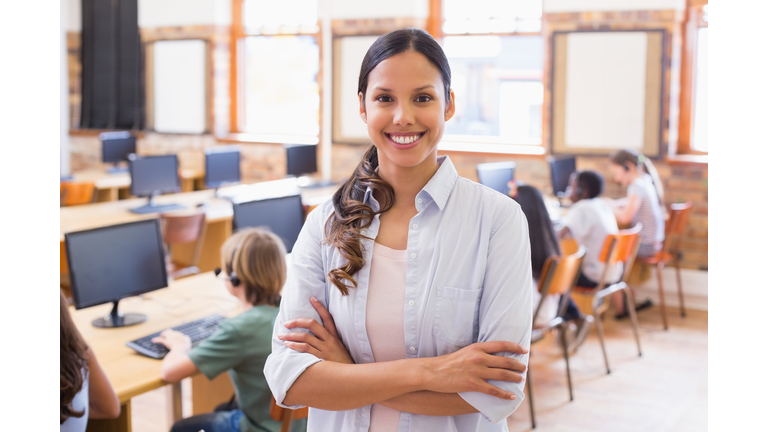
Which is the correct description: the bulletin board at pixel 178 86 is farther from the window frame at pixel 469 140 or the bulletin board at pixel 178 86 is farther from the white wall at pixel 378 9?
the window frame at pixel 469 140

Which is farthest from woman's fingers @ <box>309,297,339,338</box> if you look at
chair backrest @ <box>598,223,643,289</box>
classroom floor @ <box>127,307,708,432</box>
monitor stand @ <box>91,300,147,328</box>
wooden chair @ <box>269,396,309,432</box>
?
chair backrest @ <box>598,223,643,289</box>

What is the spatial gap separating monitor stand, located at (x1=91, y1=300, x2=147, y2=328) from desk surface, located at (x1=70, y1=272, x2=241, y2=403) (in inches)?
0.9

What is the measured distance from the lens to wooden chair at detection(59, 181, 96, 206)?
18.5 ft

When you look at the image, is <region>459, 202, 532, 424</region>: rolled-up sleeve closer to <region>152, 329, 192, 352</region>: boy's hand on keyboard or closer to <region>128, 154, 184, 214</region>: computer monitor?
<region>152, 329, 192, 352</region>: boy's hand on keyboard

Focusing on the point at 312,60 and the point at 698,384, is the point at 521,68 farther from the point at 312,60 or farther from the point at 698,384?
the point at 698,384

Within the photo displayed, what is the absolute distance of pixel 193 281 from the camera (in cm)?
324

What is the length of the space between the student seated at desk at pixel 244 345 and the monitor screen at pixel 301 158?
12.2ft

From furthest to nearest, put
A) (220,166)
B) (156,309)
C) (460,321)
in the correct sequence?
(220,166), (156,309), (460,321)

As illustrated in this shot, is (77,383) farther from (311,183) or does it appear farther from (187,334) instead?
(311,183)

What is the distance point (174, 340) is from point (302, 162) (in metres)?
4.01

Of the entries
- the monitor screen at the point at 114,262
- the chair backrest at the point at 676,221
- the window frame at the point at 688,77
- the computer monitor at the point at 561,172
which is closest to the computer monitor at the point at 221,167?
the computer monitor at the point at 561,172
